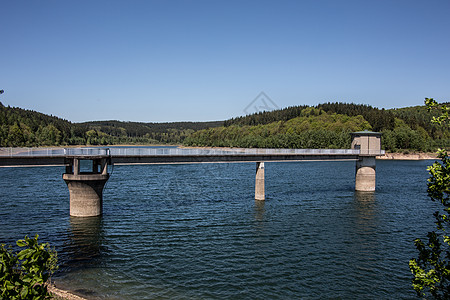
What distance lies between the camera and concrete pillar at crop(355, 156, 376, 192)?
72438 mm

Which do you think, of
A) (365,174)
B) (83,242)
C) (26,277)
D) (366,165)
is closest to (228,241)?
(83,242)

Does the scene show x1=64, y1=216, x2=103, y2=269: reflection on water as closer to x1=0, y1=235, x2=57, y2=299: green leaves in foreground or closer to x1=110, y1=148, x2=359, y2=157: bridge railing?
x1=110, y1=148, x2=359, y2=157: bridge railing

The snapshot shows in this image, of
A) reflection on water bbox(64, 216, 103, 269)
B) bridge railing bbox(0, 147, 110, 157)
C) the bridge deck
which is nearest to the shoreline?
reflection on water bbox(64, 216, 103, 269)

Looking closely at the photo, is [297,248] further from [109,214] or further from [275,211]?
[109,214]

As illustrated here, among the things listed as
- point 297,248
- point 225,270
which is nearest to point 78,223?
point 225,270

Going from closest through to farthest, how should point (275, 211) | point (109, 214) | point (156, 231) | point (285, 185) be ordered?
1. point (156, 231)
2. point (109, 214)
3. point (275, 211)
4. point (285, 185)

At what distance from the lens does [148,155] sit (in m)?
50.9

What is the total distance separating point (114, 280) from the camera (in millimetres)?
27094

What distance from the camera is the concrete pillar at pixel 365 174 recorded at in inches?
2852

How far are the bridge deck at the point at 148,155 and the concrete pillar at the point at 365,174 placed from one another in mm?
6595

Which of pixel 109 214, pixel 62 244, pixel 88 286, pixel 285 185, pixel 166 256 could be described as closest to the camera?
pixel 88 286

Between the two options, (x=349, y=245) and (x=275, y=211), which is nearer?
(x=349, y=245)

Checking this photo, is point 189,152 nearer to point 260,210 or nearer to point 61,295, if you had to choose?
point 260,210

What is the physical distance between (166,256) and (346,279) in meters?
15.0
